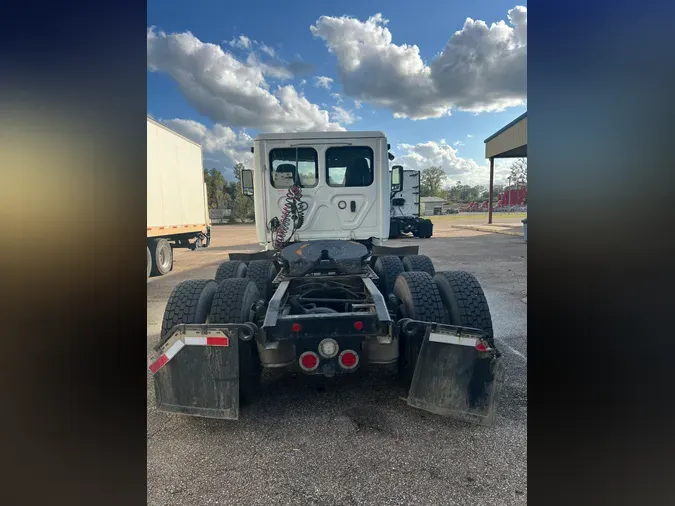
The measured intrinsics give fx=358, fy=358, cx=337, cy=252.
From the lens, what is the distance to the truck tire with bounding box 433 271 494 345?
284 cm

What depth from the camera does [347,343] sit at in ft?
8.31

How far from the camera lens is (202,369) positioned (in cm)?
239

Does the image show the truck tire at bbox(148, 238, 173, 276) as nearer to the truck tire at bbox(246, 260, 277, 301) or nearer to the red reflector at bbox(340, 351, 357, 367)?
the truck tire at bbox(246, 260, 277, 301)

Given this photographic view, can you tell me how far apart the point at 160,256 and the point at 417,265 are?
8486 mm

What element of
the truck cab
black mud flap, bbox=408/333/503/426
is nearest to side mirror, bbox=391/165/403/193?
the truck cab

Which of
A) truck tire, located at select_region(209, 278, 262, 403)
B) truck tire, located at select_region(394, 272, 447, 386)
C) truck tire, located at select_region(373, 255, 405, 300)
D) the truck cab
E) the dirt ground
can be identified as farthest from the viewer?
the truck cab

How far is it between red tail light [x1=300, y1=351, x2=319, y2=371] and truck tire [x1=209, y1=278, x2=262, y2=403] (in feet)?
1.47

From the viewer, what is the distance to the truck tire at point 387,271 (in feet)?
14.2

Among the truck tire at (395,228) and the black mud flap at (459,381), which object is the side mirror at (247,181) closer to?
the black mud flap at (459,381)
